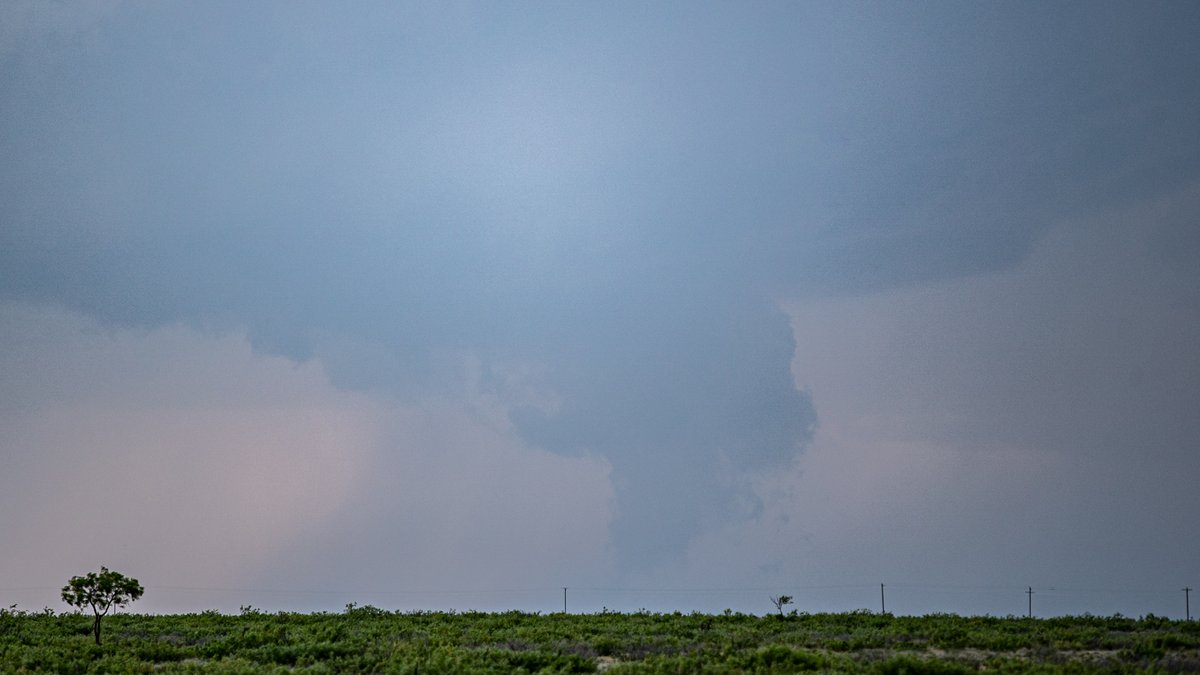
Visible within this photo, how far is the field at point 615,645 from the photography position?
28969 millimetres

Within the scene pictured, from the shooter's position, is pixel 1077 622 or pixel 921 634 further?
pixel 1077 622

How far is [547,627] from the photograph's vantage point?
39.8 metres

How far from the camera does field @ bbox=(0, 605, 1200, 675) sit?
95.0ft

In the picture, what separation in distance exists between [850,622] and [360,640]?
2088 cm

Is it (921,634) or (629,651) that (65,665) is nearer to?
(629,651)

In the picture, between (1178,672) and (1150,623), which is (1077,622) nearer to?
(1150,623)

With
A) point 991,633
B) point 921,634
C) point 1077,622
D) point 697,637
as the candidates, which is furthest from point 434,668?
point 1077,622

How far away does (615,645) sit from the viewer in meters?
33.0

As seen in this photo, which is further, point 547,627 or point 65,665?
point 547,627

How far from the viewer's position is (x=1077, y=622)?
131 ft

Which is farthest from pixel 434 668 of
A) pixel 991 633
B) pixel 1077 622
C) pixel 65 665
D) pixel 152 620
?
pixel 1077 622

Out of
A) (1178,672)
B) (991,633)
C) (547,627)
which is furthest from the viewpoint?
(547,627)

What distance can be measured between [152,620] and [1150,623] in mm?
45627

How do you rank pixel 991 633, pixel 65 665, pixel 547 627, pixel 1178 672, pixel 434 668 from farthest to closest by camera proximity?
pixel 547 627, pixel 991 633, pixel 65 665, pixel 434 668, pixel 1178 672
